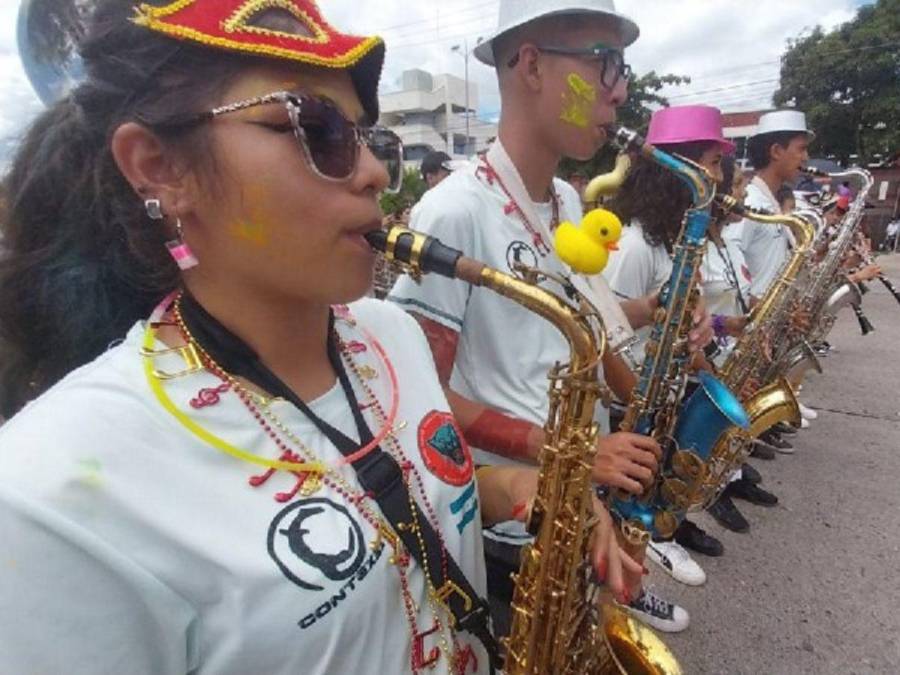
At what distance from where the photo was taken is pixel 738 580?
3447 mm

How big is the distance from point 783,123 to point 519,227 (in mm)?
4688

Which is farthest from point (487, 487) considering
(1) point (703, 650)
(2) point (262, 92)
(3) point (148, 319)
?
(1) point (703, 650)

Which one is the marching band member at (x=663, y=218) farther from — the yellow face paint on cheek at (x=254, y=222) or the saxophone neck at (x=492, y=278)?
the yellow face paint on cheek at (x=254, y=222)

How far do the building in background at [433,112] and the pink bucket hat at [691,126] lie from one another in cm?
5323

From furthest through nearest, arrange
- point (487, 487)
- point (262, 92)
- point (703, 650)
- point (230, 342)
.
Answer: point (703, 650) < point (487, 487) < point (230, 342) < point (262, 92)

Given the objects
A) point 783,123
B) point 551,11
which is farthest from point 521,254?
point 783,123

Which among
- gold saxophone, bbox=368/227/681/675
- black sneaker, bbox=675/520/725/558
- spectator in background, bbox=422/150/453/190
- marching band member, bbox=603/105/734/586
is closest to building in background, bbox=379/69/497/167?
spectator in background, bbox=422/150/453/190

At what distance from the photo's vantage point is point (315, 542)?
0.99m

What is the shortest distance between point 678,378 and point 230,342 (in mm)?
2083

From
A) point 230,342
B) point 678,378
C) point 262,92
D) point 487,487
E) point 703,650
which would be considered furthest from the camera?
point 703,650

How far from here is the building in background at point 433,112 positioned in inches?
2213

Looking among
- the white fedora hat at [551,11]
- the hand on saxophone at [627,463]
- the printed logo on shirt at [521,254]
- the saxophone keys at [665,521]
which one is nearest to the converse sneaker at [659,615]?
the saxophone keys at [665,521]

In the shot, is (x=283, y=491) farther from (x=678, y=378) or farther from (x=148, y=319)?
(x=678, y=378)

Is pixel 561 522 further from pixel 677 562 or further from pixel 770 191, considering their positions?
pixel 770 191
